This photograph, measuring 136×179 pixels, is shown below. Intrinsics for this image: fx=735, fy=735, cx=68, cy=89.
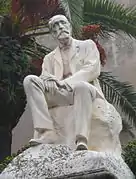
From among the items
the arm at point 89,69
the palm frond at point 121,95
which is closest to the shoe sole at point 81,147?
the arm at point 89,69

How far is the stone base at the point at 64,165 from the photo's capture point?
22.0 ft

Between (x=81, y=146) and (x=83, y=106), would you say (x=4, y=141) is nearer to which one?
(x=83, y=106)

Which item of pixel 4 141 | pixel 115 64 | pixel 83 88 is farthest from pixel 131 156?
pixel 115 64

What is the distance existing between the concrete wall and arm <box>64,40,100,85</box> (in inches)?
207

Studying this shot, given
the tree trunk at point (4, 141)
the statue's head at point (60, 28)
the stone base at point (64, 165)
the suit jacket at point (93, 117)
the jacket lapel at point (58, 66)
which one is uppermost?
the statue's head at point (60, 28)

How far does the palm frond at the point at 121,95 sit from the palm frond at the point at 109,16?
80cm

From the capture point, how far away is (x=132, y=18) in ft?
→ 38.1

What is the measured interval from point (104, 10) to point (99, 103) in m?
4.42

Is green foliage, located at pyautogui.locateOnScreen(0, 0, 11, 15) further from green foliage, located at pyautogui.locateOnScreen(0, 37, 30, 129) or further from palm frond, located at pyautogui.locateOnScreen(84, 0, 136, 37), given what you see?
palm frond, located at pyautogui.locateOnScreen(84, 0, 136, 37)

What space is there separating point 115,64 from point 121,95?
2.37 meters

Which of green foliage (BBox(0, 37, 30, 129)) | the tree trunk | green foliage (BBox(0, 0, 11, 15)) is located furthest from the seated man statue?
green foliage (BBox(0, 0, 11, 15))

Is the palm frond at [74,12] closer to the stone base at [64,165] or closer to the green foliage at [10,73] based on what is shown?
the green foliage at [10,73]

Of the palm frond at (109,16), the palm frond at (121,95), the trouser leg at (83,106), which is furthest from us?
the palm frond at (109,16)

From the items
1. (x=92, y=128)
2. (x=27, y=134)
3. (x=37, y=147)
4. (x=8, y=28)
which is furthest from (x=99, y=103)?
(x=27, y=134)
